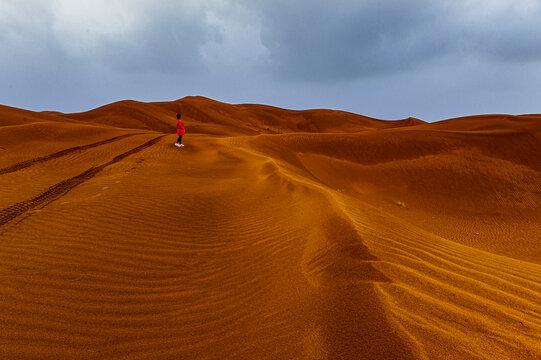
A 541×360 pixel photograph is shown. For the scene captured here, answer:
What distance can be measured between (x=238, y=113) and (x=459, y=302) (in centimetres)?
4920

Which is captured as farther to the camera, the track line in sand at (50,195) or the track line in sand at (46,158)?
the track line in sand at (46,158)

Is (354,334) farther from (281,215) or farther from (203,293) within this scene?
(281,215)

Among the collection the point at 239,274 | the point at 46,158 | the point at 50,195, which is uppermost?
A: the point at 46,158

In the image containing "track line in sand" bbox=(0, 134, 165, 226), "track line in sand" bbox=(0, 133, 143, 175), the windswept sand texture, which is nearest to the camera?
the windswept sand texture

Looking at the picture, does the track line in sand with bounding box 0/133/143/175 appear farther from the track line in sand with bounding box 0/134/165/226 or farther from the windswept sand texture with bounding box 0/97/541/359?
the track line in sand with bounding box 0/134/165/226

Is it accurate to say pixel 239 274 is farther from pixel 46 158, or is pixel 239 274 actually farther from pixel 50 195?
pixel 46 158

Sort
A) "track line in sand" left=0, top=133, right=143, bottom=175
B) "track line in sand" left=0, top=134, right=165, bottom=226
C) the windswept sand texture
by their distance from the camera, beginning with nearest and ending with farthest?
the windswept sand texture
"track line in sand" left=0, top=134, right=165, bottom=226
"track line in sand" left=0, top=133, right=143, bottom=175

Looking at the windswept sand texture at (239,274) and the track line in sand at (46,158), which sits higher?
the track line in sand at (46,158)

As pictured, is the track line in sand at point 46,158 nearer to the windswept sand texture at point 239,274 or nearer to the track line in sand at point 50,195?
the windswept sand texture at point 239,274

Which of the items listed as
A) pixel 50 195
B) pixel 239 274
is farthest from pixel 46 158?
pixel 239 274

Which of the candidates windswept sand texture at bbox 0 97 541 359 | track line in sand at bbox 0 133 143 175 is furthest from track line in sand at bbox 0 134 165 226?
track line in sand at bbox 0 133 143 175

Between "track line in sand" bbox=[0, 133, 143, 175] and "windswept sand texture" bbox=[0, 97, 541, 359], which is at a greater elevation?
"track line in sand" bbox=[0, 133, 143, 175]

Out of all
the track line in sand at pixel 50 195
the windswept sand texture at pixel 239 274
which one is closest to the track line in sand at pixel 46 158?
the windswept sand texture at pixel 239 274

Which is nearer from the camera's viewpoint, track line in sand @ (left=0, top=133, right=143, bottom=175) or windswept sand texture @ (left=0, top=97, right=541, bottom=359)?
windswept sand texture @ (left=0, top=97, right=541, bottom=359)
